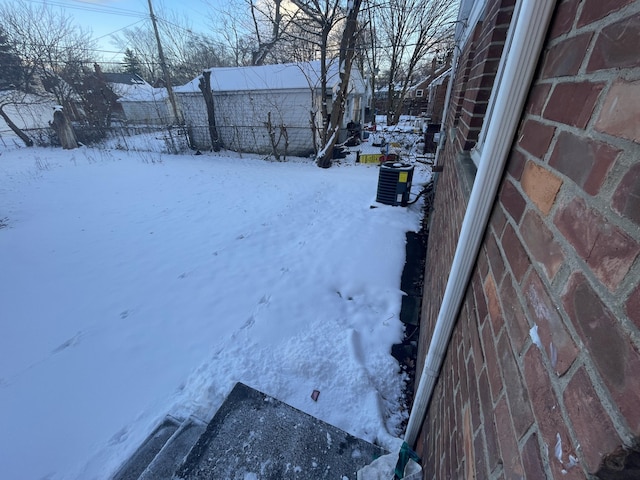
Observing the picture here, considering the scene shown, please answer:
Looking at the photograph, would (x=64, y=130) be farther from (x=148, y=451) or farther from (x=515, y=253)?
(x=515, y=253)

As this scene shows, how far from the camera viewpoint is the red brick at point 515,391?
20.6 inches

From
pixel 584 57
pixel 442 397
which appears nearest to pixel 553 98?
pixel 584 57

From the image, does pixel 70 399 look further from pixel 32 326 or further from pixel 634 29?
pixel 634 29

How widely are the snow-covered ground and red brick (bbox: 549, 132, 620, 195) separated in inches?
78.4

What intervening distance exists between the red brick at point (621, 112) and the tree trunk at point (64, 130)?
18165mm

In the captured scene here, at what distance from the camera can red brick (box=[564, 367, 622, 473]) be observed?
13.1 inches

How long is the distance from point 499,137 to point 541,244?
15.7 inches

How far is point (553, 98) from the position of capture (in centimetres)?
60

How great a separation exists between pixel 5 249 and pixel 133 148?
1047 cm

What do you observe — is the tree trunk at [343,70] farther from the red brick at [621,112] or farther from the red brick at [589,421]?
the red brick at [589,421]

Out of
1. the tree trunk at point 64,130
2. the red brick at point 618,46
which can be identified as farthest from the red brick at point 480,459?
the tree trunk at point 64,130

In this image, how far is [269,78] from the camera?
457 inches

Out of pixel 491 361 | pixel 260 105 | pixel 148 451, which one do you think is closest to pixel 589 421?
pixel 491 361

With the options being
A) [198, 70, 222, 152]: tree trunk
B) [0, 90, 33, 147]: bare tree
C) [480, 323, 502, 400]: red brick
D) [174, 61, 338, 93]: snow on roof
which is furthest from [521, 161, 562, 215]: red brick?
[0, 90, 33, 147]: bare tree
